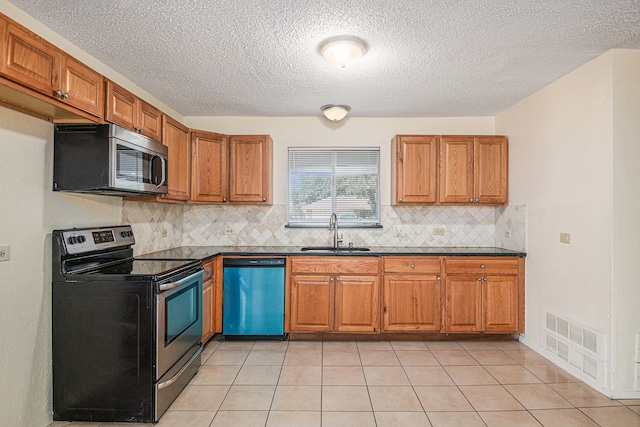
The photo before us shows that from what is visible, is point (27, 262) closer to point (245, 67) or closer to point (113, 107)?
point (113, 107)

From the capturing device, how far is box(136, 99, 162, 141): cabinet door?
8.70 ft

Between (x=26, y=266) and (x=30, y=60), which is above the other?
(x=30, y=60)

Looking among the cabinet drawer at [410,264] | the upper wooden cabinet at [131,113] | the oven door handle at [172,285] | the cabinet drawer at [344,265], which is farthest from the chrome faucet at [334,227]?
the upper wooden cabinet at [131,113]

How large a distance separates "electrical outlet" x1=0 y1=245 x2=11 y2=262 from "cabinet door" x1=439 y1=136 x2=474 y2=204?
11.6ft

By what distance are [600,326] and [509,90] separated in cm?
210

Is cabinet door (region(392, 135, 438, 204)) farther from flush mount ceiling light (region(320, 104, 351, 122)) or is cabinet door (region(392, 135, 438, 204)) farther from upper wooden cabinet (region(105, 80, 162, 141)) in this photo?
upper wooden cabinet (region(105, 80, 162, 141))

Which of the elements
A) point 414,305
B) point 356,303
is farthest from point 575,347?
point 356,303

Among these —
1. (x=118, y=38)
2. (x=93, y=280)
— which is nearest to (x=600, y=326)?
(x=93, y=280)

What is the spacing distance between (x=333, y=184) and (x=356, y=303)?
141 cm

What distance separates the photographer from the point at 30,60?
1663 mm

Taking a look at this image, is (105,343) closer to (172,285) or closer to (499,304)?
(172,285)

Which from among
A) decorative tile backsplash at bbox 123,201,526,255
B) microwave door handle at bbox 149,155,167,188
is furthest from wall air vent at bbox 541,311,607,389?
microwave door handle at bbox 149,155,167,188

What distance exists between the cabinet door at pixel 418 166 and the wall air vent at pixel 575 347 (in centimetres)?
157

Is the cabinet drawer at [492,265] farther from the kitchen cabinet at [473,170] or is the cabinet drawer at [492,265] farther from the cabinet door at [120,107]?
the cabinet door at [120,107]
